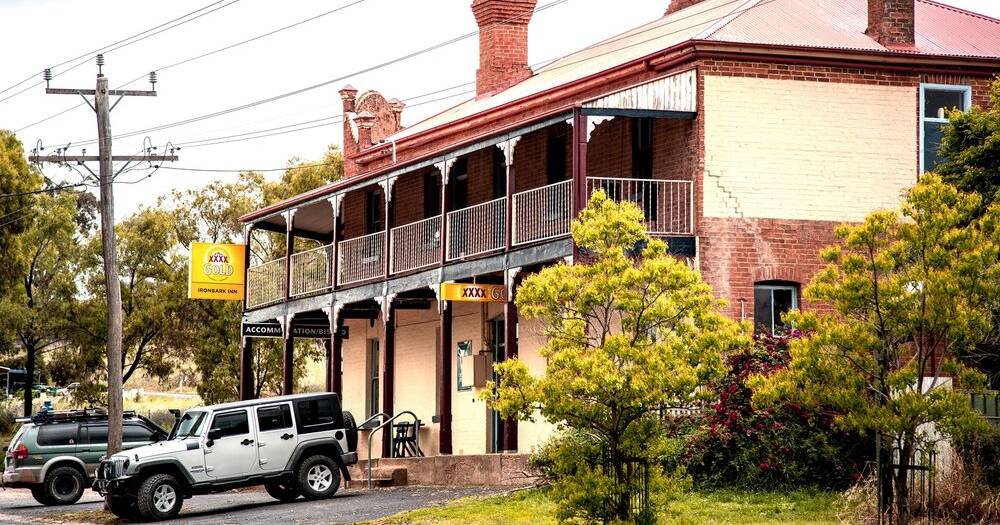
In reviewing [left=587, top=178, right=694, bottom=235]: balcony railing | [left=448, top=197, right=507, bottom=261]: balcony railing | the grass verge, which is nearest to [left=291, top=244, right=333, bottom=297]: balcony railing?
[left=448, top=197, right=507, bottom=261]: balcony railing

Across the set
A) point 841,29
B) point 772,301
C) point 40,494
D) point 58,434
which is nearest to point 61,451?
point 58,434

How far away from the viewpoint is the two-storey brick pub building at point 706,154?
26094mm

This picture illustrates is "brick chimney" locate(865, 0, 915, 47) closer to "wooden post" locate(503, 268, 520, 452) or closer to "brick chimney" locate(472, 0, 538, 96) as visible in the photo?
"wooden post" locate(503, 268, 520, 452)

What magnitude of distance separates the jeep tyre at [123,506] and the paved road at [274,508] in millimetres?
242

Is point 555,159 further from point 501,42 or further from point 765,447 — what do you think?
point 765,447

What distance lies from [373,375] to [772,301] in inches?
579

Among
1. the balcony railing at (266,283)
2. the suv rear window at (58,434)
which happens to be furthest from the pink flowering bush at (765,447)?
the balcony railing at (266,283)

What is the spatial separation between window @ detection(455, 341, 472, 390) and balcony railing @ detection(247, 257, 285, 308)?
5.69 metres

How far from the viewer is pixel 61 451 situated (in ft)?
103

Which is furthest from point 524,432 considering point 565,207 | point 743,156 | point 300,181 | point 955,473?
point 300,181

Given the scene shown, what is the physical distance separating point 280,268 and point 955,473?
2234cm

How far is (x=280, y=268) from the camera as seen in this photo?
38.3 m

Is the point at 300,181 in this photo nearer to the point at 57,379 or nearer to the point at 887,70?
the point at 57,379

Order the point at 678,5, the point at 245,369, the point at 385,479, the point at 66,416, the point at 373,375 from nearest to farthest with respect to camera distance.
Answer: the point at 385,479, the point at 66,416, the point at 678,5, the point at 245,369, the point at 373,375
